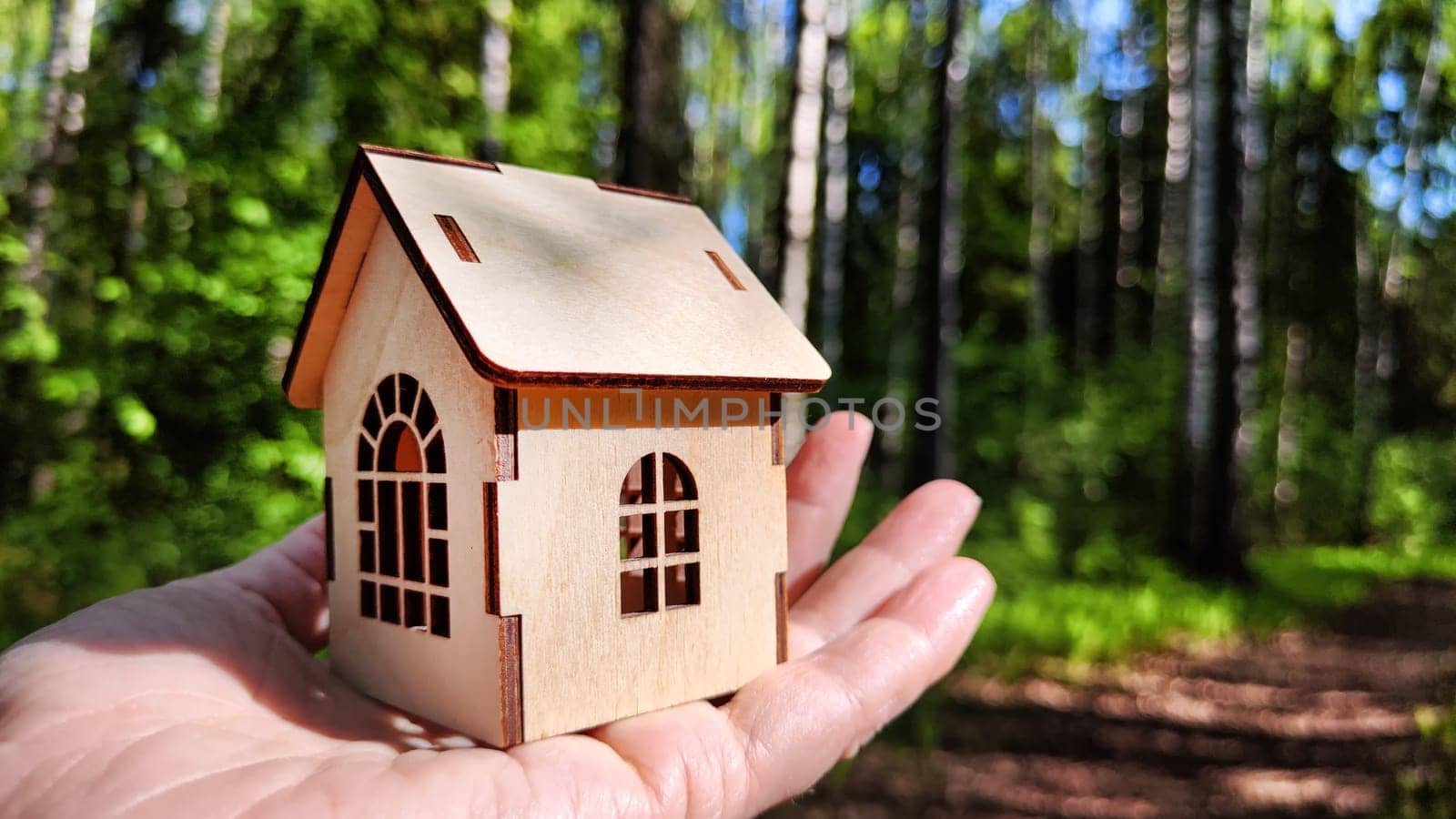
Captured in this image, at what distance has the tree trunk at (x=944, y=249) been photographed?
8359mm

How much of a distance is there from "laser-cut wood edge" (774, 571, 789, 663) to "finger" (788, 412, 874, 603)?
46cm

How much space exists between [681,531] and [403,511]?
0.69 metres

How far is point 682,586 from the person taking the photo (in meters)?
2.46

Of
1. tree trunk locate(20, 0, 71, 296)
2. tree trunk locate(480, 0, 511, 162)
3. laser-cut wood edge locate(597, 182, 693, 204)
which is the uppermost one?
tree trunk locate(480, 0, 511, 162)

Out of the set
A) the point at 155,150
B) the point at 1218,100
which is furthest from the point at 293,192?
the point at 1218,100

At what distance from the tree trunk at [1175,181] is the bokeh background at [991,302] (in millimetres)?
103

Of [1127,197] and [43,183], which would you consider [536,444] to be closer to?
[43,183]

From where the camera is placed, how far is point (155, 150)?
3.99m

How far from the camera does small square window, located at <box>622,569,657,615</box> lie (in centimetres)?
218

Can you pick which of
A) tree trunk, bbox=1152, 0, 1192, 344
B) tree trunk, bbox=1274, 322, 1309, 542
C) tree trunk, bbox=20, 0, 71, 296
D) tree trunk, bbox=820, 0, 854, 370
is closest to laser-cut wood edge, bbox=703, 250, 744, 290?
tree trunk, bbox=20, 0, 71, 296

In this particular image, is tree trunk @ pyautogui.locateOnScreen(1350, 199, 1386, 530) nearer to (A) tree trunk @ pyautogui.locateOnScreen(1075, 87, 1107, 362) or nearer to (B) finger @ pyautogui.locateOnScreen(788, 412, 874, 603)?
(A) tree trunk @ pyautogui.locateOnScreen(1075, 87, 1107, 362)

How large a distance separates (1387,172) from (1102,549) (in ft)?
38.5

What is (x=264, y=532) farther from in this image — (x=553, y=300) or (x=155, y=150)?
(x=553, y=300)

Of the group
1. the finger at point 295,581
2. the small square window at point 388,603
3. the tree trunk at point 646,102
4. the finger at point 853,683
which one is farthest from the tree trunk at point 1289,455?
the small square window at point 388,603
